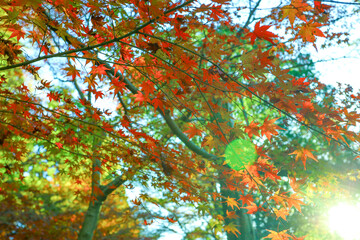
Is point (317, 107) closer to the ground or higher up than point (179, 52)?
closer to the ground

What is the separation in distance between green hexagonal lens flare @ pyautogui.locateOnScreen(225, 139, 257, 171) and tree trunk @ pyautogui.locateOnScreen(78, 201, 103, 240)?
4.61m

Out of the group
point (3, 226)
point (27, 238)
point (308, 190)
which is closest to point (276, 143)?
point (308, 190)

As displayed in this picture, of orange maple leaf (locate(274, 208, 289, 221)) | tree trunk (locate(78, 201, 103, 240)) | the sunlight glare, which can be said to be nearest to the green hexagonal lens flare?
orange maple leaf (locate(274, 208, 289, 221))

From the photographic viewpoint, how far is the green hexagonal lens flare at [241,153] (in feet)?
7.20

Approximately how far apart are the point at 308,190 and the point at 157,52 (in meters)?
4.91

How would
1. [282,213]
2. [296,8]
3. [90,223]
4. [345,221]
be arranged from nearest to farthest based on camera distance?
[296,8] < [282,213] < [90,223] < [345,221]

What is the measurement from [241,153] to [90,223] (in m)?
4.78

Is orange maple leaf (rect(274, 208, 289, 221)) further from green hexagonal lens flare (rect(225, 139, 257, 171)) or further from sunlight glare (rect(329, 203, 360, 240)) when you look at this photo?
sunlight glare (rect(329, 203, 360, 240))

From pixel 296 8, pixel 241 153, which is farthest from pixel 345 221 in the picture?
pixel 296 8

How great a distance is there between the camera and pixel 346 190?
7164 millimetres

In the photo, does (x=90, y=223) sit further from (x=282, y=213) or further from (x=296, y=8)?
(x=296, y=8)

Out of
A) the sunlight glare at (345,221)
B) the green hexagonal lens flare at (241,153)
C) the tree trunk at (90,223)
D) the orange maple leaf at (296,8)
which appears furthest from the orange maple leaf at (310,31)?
the sunlight glare at (345,221)

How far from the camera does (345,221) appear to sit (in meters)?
10.2

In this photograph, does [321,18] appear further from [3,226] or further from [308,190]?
[3,226]
